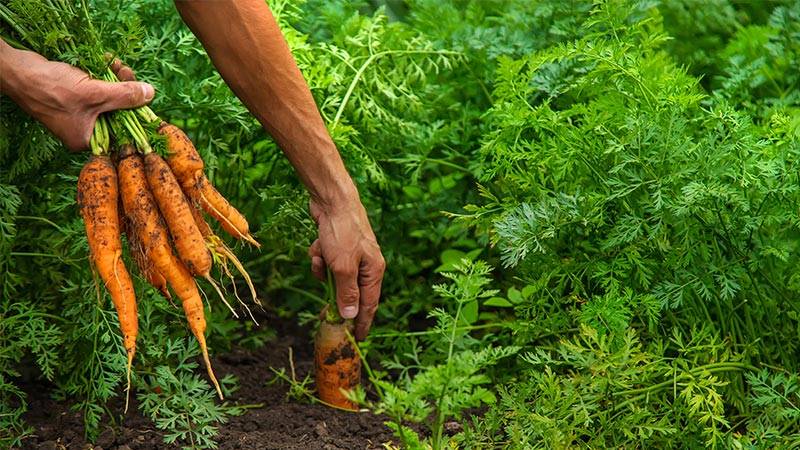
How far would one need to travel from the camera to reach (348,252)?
277cm

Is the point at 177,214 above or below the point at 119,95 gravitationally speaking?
below

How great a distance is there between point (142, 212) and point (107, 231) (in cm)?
9

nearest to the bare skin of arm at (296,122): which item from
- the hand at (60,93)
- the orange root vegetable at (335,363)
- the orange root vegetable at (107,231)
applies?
the orange root vegetable at (335,363)

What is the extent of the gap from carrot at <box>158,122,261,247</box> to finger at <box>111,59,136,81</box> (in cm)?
15

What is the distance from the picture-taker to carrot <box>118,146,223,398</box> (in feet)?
8.55

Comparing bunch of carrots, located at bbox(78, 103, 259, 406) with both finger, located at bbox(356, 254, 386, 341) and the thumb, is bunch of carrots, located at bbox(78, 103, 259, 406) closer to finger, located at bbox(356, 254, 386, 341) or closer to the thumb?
the thumb

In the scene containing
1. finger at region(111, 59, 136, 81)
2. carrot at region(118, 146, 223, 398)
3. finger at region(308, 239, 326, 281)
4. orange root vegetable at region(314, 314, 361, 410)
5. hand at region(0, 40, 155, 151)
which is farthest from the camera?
orange root vegetable at region(314, 314, 361, 410)

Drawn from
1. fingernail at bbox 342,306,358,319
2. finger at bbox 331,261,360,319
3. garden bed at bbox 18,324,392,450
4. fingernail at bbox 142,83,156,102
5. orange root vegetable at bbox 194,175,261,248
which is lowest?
garden bed at bbox 18,324,392,450

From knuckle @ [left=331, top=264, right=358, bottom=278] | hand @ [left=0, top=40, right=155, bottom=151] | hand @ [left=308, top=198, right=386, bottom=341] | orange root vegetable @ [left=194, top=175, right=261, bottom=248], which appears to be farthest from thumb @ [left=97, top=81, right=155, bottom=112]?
knuckle @ [left=331, top=264, right=358, bottom=278]

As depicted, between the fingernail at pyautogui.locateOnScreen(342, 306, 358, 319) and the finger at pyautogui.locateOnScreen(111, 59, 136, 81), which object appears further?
the fingernail at pyautogui.locateOnScreen(342, 306, 358, 319)

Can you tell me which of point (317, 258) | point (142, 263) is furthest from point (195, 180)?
point (317, 258)

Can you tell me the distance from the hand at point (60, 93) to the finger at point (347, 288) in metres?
0.65

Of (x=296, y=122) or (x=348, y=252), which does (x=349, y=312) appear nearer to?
(x=348, y=252)

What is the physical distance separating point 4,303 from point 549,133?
148cm
